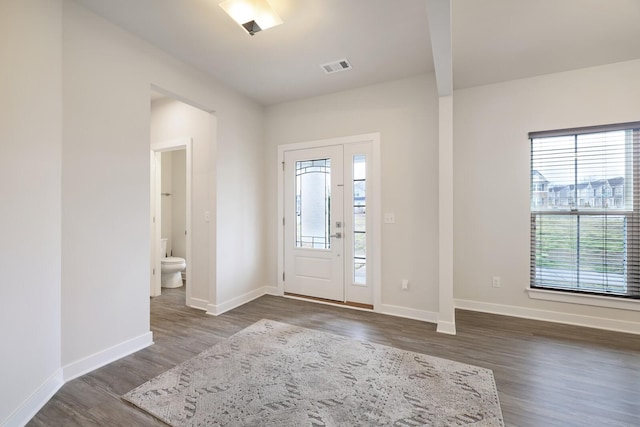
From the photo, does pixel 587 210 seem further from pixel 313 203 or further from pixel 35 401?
pixel 35 401

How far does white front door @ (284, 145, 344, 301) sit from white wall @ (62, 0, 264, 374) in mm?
1839

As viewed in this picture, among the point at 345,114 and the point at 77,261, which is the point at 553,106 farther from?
the point at 77,261

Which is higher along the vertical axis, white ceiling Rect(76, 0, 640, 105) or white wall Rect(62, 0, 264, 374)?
white ceiling Rect(76, 0, 640, 105)

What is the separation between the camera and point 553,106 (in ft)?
10.6

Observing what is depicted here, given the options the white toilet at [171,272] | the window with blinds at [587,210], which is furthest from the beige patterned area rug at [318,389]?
the white toilet at [171,272]

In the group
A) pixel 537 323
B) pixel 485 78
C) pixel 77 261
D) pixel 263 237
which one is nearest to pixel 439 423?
pixel 537 323

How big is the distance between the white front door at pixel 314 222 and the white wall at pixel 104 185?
1.84 metres

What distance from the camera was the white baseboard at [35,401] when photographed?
1618 millimetres

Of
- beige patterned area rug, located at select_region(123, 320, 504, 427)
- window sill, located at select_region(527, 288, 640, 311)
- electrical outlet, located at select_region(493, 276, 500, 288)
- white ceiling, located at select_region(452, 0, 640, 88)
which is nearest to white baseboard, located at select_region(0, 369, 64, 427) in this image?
beige patterned area rug, located at select_region(123, 320, 504, 427)

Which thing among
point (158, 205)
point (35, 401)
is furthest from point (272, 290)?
point (35, 401)

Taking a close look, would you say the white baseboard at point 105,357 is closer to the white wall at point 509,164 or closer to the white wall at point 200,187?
the white wall at point 200,187

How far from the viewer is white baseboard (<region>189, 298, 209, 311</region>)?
3.63 meters

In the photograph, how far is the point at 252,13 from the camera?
211 centimetres

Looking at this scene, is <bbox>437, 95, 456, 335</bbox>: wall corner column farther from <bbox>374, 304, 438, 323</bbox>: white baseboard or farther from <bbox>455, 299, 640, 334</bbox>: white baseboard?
<bbox>455, 299, 640, 334</bbox>: white baseboard
